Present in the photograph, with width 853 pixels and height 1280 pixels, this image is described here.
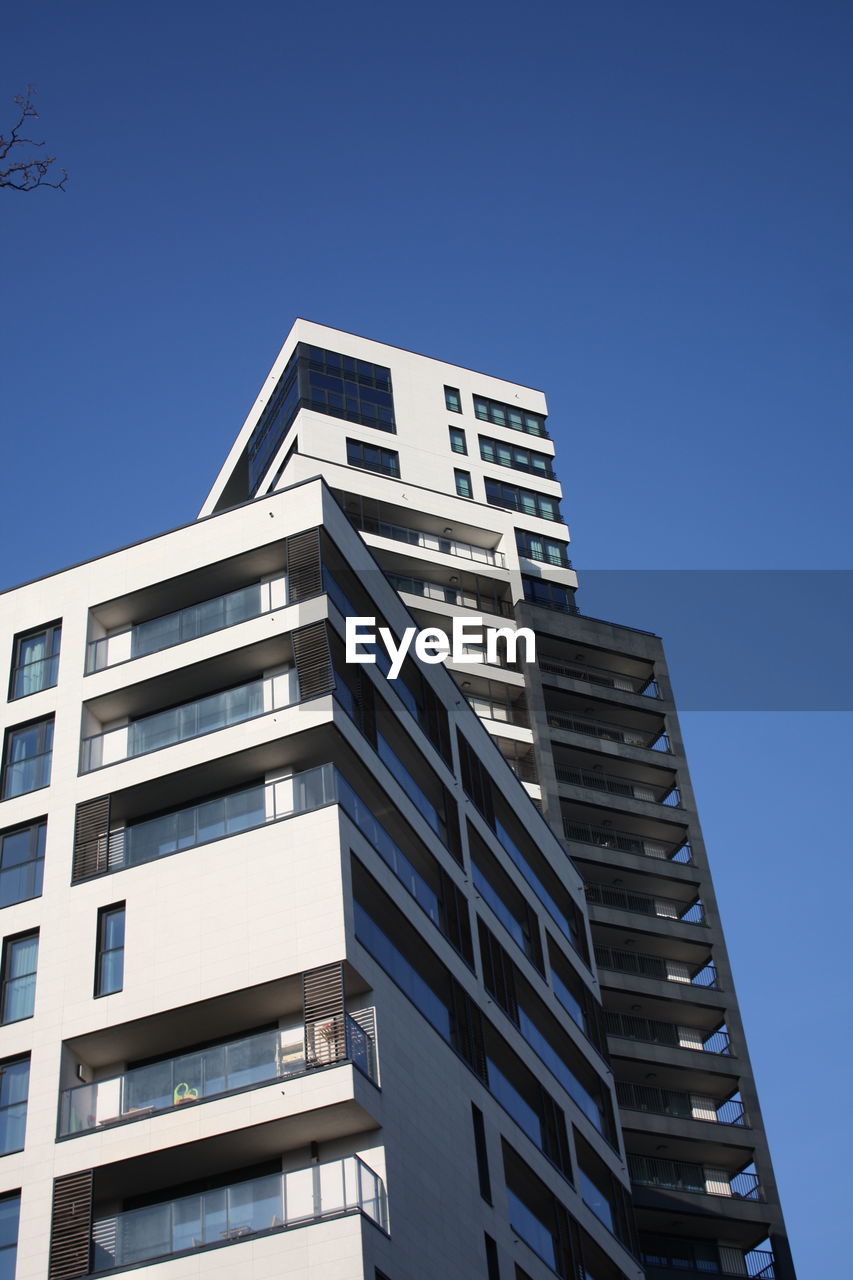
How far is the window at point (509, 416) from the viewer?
290 ft

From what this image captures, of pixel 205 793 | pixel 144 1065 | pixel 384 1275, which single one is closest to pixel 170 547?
pixel 205 793

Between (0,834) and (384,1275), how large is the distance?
14659mm

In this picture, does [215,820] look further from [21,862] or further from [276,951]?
[21,862]

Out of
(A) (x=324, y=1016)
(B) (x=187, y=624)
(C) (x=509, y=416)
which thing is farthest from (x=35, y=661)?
(C) (x=509, y=416)

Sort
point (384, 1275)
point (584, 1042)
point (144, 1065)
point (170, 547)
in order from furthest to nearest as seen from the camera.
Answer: point (584, 1042) < point (170, 547) < point (144, 1065) < point (384, 1275)

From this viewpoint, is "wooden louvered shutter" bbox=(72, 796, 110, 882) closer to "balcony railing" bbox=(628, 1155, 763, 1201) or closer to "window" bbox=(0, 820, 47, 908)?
"window" bbox=(0, 820, 47, 908)

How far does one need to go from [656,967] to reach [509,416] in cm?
3448

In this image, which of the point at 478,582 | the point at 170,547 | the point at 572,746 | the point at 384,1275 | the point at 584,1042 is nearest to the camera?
the point at 384,1275

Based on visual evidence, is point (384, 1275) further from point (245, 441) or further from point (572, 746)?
point (245, 441)

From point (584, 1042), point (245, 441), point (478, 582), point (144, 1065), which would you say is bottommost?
point (144, 1065)

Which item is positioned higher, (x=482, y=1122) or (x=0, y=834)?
(x=0, y=834)

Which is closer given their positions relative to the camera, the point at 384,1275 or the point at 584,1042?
the point at 384,1275

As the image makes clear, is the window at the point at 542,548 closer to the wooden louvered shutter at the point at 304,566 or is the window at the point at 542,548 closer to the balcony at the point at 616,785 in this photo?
the balcony at the point at 616,785

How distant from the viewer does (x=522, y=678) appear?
74.8 meters
